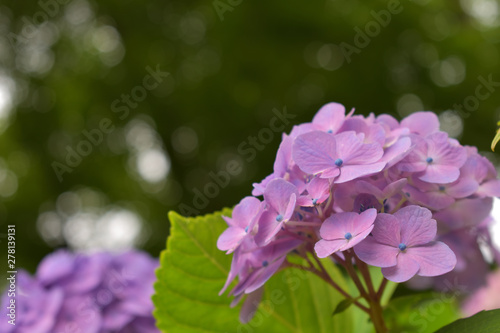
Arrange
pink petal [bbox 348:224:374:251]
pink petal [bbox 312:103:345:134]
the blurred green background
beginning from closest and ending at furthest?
pink petal [bbox 348:224:374:251]
pink petal [bbox 312:103:345:134]
the blurred green background

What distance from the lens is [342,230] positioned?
1.14ft

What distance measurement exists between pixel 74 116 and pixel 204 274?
9.40ft

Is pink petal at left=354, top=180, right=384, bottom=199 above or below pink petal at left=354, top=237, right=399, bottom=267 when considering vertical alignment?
above

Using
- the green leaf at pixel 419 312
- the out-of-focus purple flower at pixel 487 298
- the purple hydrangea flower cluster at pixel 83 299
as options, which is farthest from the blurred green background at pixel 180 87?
the green leaf at pixel 419 312

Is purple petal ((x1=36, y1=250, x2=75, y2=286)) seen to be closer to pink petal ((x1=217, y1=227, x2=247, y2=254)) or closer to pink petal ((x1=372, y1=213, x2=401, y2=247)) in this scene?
pink petal ((x1=217, y1=227, x2=247, y2=254))

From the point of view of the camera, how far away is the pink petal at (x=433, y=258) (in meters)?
0.33

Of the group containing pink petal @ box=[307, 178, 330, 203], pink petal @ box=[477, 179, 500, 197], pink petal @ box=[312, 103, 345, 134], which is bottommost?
pink petal @ box=[477, 179, 500, 197]

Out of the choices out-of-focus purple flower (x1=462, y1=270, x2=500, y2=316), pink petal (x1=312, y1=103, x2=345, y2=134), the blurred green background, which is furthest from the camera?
the blurred green background

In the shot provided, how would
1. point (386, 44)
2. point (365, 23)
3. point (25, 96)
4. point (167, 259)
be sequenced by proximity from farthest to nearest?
point (25, 96) < point (386, 44) < point (365, 23) < point (167, 259)

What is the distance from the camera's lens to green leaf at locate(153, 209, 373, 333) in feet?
1.62

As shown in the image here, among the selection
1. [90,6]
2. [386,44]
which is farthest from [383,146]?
[90,6]

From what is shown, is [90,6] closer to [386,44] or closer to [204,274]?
[386,44]

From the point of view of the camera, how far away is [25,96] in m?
3.37

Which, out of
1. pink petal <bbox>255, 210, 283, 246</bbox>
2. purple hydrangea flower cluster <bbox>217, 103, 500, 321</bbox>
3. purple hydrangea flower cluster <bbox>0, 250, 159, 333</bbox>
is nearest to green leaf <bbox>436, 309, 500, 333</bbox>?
purple hydrangea flower cluster <bbox>217, 103, 500, 321</bbox>
